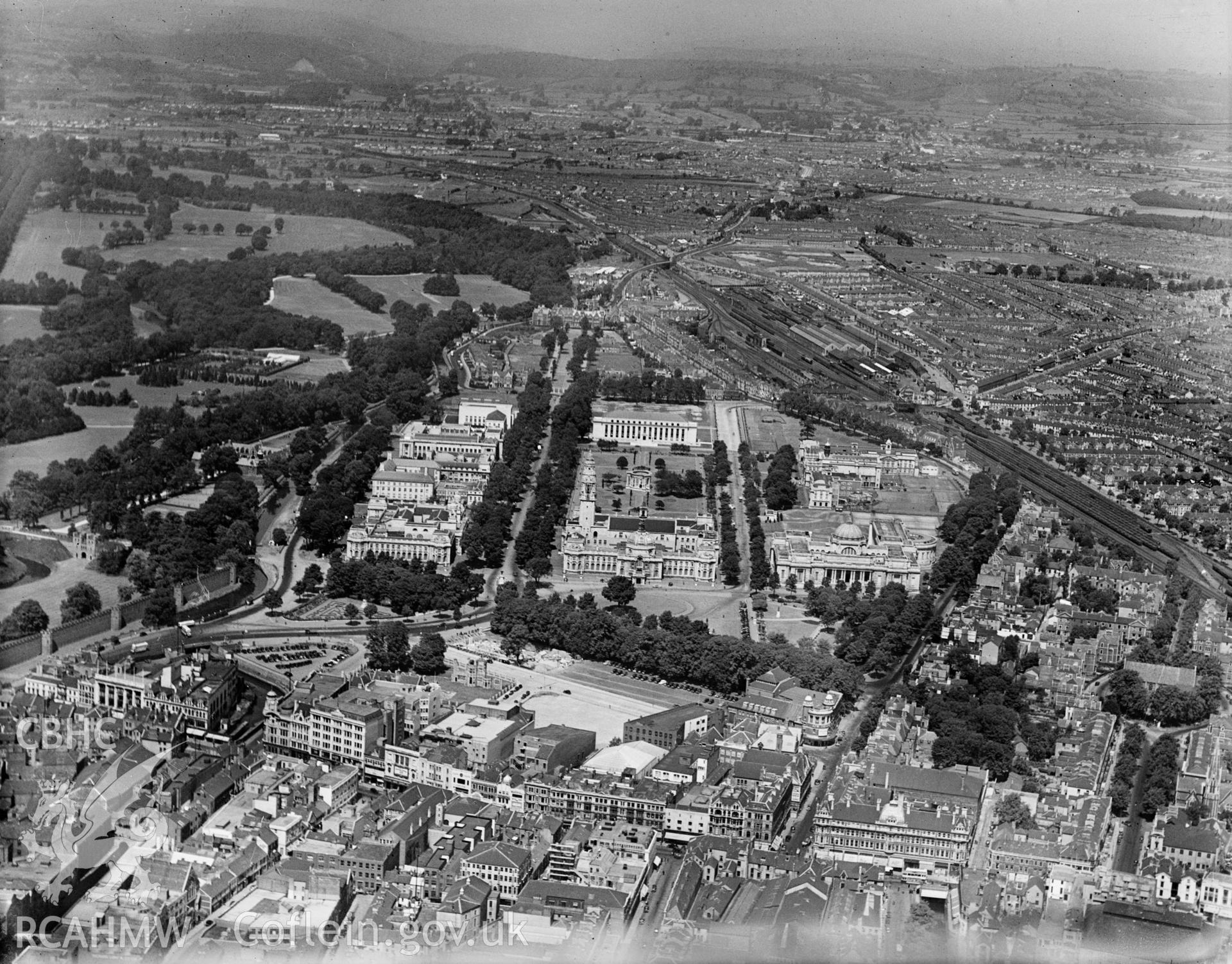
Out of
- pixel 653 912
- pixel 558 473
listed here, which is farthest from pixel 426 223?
pixel 653 912

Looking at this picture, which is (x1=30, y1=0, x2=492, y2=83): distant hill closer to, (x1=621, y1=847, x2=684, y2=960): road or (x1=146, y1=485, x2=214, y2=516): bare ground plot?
(x1=146, y1=485, x2=214, y2=516): bare ground plot

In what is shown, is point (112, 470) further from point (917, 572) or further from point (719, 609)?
point (917, 572)

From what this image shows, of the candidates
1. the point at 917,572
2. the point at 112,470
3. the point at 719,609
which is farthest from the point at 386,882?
the point at 112,470

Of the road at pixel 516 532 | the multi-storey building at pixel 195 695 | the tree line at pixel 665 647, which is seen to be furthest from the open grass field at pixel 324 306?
the multi-storey building at pixel 195 695

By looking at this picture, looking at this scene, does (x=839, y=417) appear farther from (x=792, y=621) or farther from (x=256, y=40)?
(x=256, y=40)

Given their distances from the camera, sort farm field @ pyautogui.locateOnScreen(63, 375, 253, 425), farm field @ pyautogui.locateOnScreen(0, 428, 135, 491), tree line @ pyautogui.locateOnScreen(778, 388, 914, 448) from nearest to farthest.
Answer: farm field @ pyautogui.locateOnScreen(0, 428, 135, 491) < farm field @ pyautogui.locateOnScreen(63, 375, 253, 425) < tree line @ pyautogui.locateOnScreen(778, 388, 914, 448)

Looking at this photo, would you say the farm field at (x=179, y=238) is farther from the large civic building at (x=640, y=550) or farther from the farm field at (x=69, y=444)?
the large civic building at (x=640, y=550)

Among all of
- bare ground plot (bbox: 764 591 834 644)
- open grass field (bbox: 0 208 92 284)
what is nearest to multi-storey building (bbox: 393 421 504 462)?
bare ground plot (bbox: 764 591 834 644)
